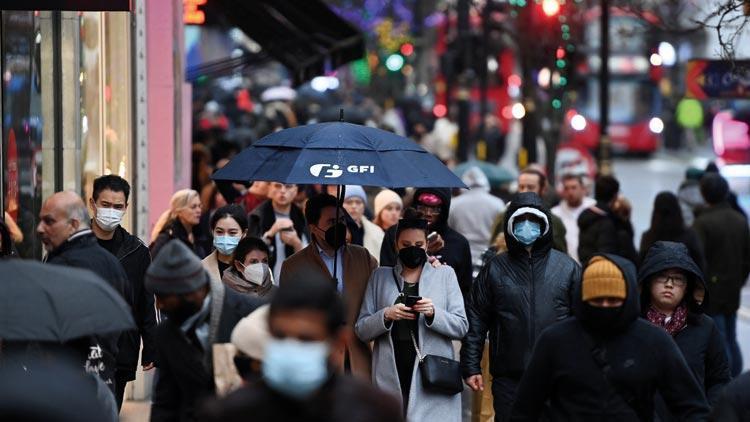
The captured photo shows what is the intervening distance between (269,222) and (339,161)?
11.5 ft

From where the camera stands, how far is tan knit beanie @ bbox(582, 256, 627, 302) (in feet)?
23.2

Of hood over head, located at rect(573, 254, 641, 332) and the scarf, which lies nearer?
hood over head, located at rect(573, 254, 641, 332)

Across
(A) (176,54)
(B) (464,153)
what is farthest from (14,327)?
(B) (464,153)

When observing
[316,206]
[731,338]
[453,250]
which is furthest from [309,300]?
[731,338]

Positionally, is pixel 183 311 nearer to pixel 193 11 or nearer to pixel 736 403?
pixel 736 403

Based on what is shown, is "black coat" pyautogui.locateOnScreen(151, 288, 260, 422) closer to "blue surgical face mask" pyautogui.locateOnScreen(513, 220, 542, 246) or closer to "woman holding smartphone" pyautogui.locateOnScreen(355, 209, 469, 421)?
"woman holding smartphone" pyautogui.locateOnScreen(355, 209, 469, 421)

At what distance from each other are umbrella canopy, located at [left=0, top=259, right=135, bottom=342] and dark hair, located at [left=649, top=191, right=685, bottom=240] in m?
7.73

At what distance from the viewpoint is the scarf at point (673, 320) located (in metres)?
8.62

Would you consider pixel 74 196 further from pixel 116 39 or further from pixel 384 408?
pixel 116 39

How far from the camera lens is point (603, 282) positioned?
280 inches

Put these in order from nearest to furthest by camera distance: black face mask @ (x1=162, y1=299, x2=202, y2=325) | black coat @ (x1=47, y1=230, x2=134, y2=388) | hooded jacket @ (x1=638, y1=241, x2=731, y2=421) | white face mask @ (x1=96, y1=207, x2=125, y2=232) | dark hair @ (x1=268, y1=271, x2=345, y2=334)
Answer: dark hair @ (x1=268, y1=271, x2=345, y2=334)
black face mask @ (x1=162, y1=299, x2=202, y2=325)
black coat @ (x1=47, y1=230, x2=134, y2=388)
hooded jacket @ (x1=638, y1=241, x2=731, y2=421)
white face mask @ (x1=96, y1=207, x2=125, y2=232)

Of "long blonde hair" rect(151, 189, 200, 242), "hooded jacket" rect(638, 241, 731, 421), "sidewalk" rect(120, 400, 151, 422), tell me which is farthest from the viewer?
"sidewalk" rect(120, 400, 151, 422)

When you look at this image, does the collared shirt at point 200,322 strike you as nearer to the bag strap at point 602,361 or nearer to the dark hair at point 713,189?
the bag strap at point 602,361

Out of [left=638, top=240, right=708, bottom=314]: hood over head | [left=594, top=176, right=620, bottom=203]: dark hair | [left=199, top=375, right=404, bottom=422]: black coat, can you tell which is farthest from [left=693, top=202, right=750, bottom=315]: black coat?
[left=199, top=375, right=404, bottom=422]: black coat
